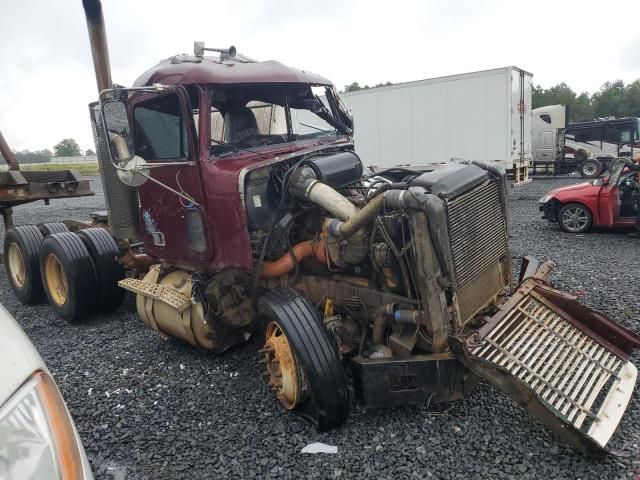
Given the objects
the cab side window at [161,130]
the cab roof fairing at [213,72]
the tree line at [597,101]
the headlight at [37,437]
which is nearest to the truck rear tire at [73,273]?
the cab side window at [161,130]

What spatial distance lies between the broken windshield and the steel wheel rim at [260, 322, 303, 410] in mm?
1507

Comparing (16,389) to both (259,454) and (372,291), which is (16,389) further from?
(372,291)

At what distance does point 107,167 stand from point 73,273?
1.21 meters

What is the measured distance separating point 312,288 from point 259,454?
1311mm

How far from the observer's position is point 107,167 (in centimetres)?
489

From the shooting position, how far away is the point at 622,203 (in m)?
8.55

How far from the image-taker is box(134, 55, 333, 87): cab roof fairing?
11.8 feet

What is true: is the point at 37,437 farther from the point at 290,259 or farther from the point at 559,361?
the point at 559,361

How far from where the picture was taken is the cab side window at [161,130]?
3760mm

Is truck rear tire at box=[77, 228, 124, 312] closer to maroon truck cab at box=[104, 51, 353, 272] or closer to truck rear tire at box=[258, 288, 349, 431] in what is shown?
maroon truck cab at box=[104, 51, 353, 272]

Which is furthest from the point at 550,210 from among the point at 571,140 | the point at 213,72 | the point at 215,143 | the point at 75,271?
the point at 571,140

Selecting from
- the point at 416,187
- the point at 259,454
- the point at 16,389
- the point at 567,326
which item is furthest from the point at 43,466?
the point at 567,326

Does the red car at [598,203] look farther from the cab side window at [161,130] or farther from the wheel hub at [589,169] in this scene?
the wheel hub at [589,169]

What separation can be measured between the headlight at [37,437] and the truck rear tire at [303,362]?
5.73ft
